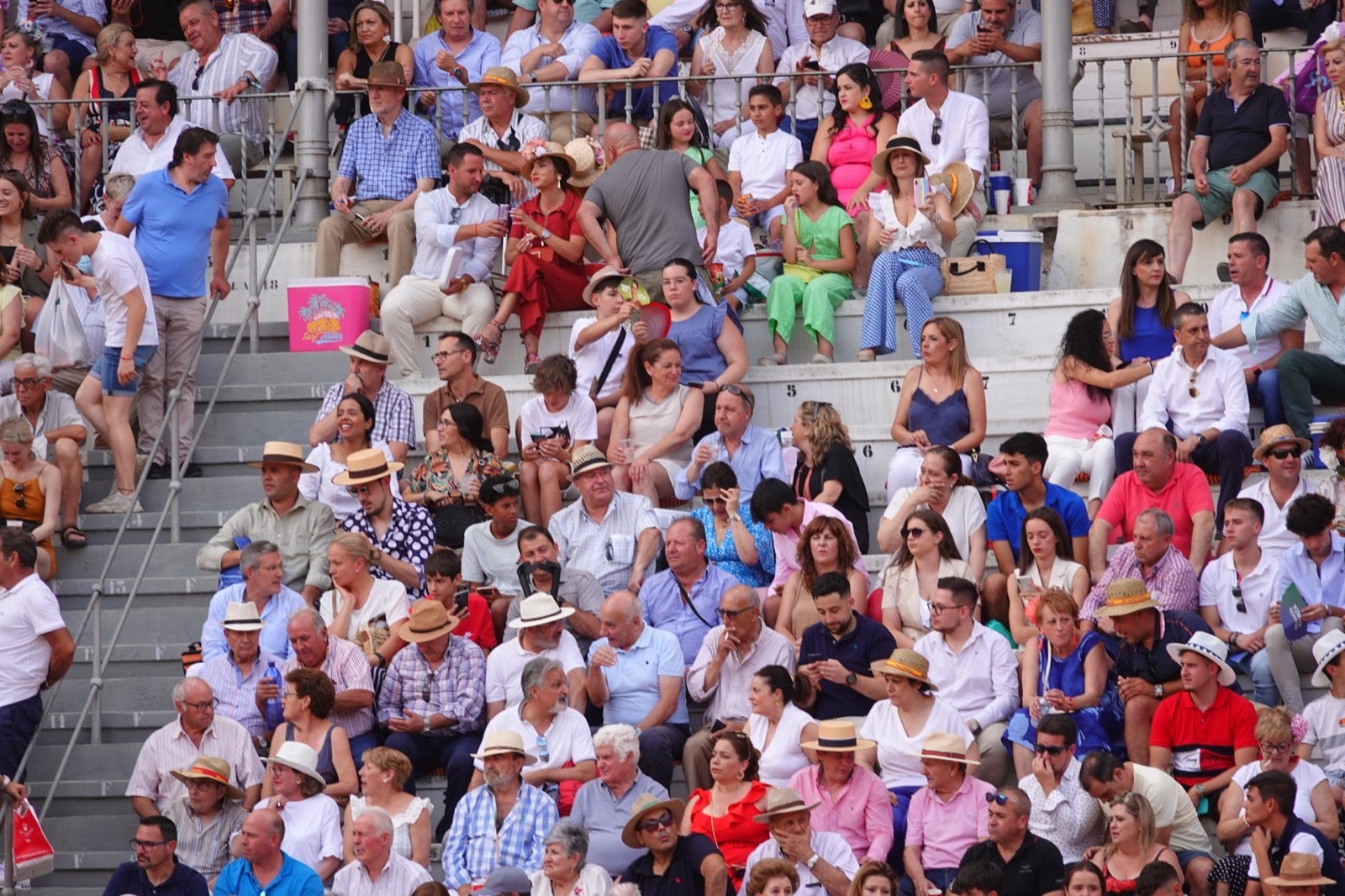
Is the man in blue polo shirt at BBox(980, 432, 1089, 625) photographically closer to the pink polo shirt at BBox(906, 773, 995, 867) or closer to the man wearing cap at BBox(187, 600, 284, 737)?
the pink polo shirt at BBox(906, 773, 995, 867)

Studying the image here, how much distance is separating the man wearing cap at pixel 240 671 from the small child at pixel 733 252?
3.67 m

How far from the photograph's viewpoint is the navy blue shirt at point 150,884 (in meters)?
11.0

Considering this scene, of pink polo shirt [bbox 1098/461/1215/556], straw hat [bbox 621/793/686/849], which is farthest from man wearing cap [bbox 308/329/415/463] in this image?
pink polo shirt [bbox 1098/461/1215/556]

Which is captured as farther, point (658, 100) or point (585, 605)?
point (658, 100)

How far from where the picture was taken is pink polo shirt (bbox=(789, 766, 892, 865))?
11.0 m

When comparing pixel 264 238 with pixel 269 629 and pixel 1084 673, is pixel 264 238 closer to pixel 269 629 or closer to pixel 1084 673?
pixel 269 629

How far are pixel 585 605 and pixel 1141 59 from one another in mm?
6448

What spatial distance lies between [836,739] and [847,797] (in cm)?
27

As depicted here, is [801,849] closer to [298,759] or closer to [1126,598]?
[1126,598]

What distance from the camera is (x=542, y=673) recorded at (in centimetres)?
1138

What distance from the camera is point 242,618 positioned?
472 inches

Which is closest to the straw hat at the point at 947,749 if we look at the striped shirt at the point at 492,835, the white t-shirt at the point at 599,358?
the striped shirt at the point at 492,835

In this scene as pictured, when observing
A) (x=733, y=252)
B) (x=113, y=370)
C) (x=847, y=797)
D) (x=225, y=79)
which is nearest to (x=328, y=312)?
(x=113, y=370)

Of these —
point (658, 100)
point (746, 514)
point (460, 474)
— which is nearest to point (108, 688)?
point (460, 474)
